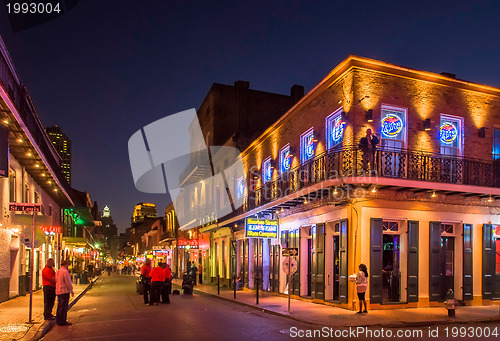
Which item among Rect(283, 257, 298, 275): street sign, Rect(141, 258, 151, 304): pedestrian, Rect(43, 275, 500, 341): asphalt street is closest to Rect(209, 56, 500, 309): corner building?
Rect(283, 257, 298, 275): street sign

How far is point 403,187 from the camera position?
15.1 metres

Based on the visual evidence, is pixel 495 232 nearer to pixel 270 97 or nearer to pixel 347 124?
pixel 347 124

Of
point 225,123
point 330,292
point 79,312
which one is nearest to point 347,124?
point 330,292

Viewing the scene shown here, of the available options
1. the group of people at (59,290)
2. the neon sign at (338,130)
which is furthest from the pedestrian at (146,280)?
the neon sign at (338,130)

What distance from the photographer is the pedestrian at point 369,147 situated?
14922 mm

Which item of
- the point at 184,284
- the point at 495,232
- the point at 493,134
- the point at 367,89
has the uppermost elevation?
the point at 367,89

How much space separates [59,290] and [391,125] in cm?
Result: 1100

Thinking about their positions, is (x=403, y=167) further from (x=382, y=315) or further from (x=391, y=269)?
(x=382, y=315)

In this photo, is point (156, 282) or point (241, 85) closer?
point (156, 282)

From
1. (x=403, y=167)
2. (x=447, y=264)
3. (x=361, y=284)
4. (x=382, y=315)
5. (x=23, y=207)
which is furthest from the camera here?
(x=447, y=264)

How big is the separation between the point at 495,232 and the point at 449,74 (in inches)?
236

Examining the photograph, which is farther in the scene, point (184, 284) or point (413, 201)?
point (184, 284)

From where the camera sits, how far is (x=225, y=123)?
118 ft

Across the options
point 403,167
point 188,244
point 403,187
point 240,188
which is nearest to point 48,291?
point 403,187
